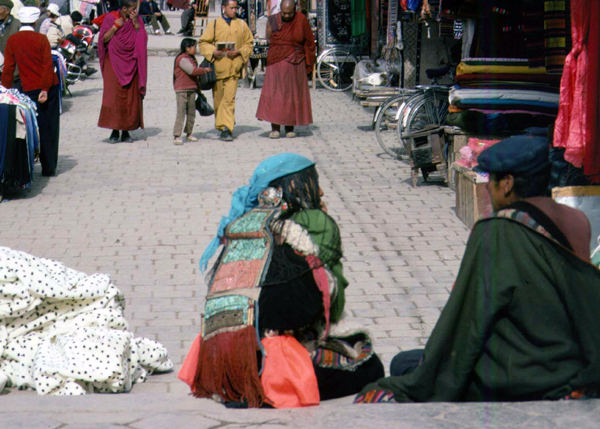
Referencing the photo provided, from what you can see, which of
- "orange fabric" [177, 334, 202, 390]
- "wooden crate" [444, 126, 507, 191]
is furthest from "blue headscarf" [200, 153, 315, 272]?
"wooden crate" [444, 126, 507, 191]

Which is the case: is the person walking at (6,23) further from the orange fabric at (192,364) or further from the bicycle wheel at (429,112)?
the orange fabric at (192,364)

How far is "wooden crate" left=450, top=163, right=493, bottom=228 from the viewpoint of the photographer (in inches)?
276

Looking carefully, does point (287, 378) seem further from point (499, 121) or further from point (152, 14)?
point (152, 14)

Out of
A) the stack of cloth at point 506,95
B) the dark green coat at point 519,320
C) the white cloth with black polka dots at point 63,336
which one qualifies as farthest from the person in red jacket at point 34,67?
the dark green coat at point 519,320

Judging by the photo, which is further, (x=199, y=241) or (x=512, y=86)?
(x=512, y=86)

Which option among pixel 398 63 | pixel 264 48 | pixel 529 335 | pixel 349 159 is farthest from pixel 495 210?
pixel 264 48

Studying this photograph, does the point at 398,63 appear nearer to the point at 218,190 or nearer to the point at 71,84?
the point at 218,190

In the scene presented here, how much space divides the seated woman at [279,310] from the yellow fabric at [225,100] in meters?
7.74

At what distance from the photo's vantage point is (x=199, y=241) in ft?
23.1

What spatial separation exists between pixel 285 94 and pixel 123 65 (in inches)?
86.4

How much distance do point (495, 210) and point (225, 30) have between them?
27.6 ft

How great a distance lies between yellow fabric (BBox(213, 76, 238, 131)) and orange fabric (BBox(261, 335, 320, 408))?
26.9ft

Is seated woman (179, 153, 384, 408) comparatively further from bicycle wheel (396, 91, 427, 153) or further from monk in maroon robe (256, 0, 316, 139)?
monk in maroon robe (256, 0, 316, 139)

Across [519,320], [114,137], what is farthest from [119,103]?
[519,320]
